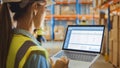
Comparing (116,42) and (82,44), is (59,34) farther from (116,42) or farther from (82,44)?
(82,44)

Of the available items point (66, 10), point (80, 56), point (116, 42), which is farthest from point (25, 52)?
point (66, 10)

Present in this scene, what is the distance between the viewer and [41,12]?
4.33ft

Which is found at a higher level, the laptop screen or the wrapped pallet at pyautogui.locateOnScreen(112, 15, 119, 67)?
the laptop screen

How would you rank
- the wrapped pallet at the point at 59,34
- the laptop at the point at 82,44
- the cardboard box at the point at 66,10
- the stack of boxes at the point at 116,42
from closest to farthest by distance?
1. the laptop at the point at 82,44
2. the stack of boxes at the point at 116,42
3. the wrapped pallet at the point at 59,34
4. the cardboard box at the point at 66,10

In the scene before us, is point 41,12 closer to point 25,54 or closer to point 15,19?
point 15,19

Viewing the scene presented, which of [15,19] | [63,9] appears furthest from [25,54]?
[63,9]

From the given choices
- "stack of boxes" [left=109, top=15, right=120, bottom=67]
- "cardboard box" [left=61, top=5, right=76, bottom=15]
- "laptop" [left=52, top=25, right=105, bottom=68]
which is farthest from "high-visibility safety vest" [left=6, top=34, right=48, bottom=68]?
"cardboard box" [left=61, top=5, right=76, bottom=15]

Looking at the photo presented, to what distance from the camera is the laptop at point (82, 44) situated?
5.81 ft

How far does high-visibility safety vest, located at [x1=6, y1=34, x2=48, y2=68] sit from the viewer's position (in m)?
1.15

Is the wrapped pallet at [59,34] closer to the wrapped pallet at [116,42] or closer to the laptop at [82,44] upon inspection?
the wrapped pallet at [116,42]

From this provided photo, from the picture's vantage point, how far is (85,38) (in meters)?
1.87

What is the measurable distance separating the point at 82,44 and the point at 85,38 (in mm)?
51

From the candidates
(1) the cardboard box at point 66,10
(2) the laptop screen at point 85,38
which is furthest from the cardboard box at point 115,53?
(1) the cardboard box at point 66,10

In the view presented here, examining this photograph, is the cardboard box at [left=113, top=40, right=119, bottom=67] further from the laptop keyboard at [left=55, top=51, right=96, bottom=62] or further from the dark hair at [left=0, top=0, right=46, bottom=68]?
the dark hair at [left=0, top=0, right=46, bottom=68]
